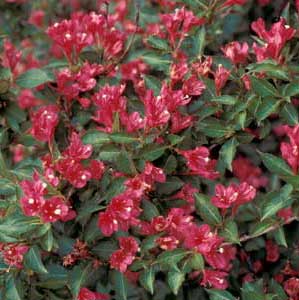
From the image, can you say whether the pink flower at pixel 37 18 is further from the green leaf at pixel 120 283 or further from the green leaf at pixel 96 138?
the green leaf at pixel 120 283

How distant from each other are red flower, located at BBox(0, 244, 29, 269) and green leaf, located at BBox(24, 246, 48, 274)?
0.02 m

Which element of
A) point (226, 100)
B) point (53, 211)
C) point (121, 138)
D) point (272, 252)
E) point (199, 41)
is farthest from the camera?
point (272, 252)

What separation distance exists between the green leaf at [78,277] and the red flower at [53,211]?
0.74 ft

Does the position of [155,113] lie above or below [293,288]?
above

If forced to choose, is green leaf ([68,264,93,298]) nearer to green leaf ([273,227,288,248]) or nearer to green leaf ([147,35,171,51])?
green leaf ([273,227,288,248])

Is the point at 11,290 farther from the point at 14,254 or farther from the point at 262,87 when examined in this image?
the point at 262,87

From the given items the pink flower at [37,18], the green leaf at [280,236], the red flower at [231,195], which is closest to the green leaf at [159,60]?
the red flower at [231,195]

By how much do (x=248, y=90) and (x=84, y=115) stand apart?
1.87 feet

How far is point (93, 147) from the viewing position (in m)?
1.98

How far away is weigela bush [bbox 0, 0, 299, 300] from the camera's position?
1845 mm

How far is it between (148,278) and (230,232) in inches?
9.7

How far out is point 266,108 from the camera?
1.91 metres

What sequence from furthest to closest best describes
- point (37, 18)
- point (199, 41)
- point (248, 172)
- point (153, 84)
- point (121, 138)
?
1. point (37, 18)
2. point (248, 172)
3. point (199, 41)
4. point (153, 84)
5. point (121, 138)

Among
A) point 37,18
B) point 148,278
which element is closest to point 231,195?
point 148,278
